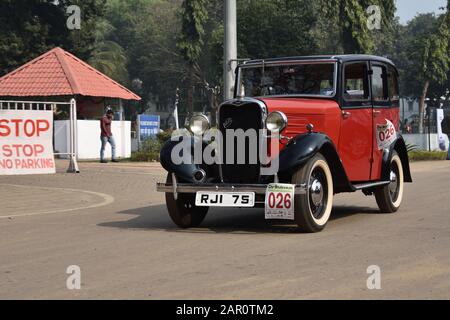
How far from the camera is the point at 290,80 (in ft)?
36.0

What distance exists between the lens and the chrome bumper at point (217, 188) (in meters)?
9.30

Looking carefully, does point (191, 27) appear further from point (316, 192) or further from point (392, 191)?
point (316, 192)

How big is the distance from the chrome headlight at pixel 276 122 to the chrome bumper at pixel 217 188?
0.71m

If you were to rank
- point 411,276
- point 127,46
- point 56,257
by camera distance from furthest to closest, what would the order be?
point 127,46 → point 56,257 → point 411,276

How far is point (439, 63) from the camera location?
49906 mm

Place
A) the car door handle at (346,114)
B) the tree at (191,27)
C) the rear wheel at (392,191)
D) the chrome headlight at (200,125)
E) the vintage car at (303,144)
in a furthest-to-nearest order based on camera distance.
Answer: the tree at (191,27) → the rear wheel at (392,191) → the car door handle at (346,114) → the chrome headlight at (200,125) → the vintage car at (303,144)

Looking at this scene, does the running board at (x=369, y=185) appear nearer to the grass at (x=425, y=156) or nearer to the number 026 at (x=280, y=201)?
the number 026 at (x=280, y=201)

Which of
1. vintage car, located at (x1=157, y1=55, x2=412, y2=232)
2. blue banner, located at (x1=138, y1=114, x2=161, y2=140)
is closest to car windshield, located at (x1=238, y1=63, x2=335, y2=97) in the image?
vintage car, located at (x1=157, y1=55, x2=412, y2=232)

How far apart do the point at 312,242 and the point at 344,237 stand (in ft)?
1.98

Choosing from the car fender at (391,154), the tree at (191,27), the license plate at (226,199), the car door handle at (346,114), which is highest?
the tree at (191,27)

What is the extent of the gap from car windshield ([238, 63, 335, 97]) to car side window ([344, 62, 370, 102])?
9.7 inches

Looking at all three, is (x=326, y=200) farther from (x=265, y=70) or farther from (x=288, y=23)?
(x=288, y=23)

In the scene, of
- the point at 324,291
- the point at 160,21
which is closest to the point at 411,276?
the point at 324,291

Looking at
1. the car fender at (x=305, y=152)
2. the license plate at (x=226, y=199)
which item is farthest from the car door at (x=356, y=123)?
the license plate at (x=226, y=199)
